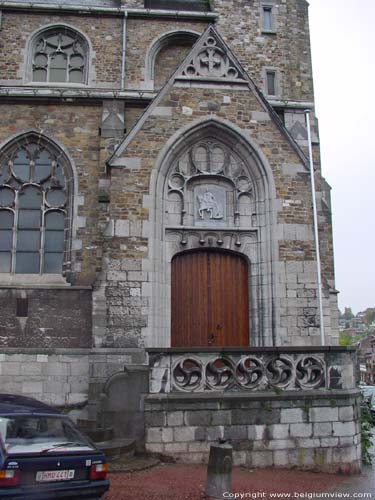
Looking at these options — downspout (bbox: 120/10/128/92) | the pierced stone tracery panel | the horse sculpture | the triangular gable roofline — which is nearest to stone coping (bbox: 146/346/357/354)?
the pierced stone tracery panel

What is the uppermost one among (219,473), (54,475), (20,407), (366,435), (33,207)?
(33,207)

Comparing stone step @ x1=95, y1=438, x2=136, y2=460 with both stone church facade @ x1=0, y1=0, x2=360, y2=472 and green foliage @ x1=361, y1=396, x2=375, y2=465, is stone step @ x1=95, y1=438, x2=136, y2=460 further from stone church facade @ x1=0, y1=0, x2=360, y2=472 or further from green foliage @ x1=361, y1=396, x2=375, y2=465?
green foliage @ x1=361, y1=396, x2=375, y2=465

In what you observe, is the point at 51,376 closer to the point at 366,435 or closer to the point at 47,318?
the point at 47,318

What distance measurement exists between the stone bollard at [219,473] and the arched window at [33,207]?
8.55m

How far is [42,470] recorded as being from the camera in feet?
19.1

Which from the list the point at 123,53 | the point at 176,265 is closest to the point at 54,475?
the point at 176,265

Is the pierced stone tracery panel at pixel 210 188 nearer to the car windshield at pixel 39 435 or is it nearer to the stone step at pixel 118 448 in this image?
the stone step at pixel 118 448

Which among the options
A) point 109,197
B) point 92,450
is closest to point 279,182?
point 109,197

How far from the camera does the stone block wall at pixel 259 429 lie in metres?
8.95

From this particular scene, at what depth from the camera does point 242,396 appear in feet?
30.3

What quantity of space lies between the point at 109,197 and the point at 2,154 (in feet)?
12.9

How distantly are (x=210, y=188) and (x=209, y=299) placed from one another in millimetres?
2840

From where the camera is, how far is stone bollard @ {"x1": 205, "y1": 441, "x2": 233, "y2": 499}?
Answer: 23.6 ft

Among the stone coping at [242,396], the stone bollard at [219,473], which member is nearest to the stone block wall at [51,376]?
the stone coping at [242,396]
